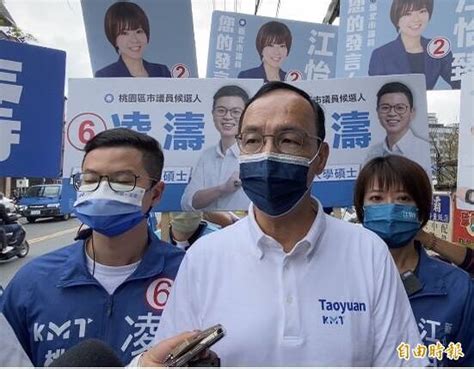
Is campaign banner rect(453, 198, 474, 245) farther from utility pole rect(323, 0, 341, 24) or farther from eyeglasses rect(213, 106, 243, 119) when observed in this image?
utility pole rect(323, 0, 341, 24)

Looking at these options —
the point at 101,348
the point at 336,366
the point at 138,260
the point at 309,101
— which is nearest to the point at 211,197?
the point at 138,260

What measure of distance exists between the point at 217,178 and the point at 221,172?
42 mm

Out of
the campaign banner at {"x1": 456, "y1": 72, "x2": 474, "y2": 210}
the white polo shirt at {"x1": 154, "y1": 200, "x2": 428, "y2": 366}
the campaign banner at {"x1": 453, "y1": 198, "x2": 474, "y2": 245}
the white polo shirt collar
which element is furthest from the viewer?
the campaign banner at {"x1": 453, "y1": 198, "x2": 474, "y2": 245}

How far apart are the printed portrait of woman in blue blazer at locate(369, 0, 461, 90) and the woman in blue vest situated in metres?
1.31

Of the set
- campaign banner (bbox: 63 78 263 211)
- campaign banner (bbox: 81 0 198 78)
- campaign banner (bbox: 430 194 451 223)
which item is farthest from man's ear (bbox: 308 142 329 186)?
campaign banner (bbox: 430 194 451 223)

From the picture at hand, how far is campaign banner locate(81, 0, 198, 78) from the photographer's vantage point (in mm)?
2797

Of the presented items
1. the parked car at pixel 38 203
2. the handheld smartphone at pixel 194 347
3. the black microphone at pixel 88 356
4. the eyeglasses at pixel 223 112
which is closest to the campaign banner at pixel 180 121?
the eyeglasses at pixel 223 112

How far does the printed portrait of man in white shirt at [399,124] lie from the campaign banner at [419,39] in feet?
1.98

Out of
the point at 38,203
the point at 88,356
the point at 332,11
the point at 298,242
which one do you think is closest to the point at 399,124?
the point at 298,242

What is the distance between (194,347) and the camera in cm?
104

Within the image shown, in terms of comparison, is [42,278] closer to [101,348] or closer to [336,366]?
[101,348]

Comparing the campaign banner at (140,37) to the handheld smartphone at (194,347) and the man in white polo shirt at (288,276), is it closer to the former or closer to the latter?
the man in white polo shirt at (288,276)

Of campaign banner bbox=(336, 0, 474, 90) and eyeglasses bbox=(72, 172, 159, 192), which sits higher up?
campaign banner bbox=(336, 0, 474, 90)

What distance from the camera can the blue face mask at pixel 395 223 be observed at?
1.94 metres
